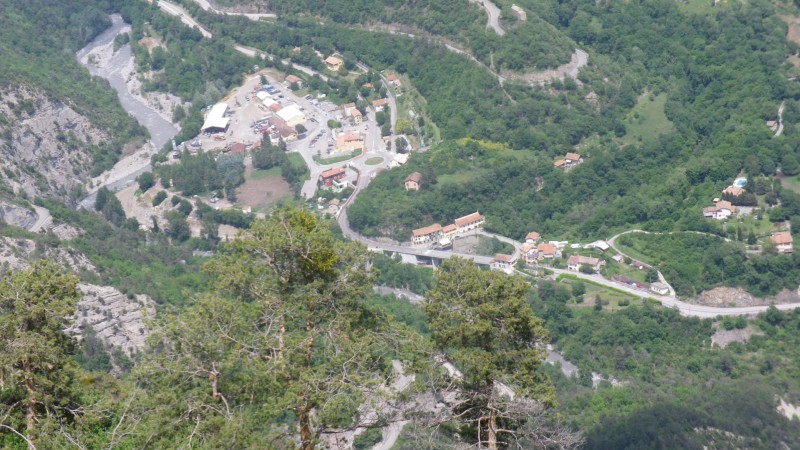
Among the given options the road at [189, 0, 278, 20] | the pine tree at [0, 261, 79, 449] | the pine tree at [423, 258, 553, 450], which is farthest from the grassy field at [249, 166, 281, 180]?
the pine tree at [423, 258, 553, 450]

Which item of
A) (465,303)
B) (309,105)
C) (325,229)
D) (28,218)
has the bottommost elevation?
(309,105)

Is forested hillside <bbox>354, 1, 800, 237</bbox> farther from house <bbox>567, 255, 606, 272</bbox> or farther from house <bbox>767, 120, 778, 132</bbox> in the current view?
house <bbox>567, 255, 606, 272</bbox>

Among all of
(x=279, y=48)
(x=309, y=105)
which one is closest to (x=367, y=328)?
(x=309, y=105)

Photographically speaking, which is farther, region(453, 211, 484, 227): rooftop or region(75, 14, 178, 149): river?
region(75, 14, 178, 149): river

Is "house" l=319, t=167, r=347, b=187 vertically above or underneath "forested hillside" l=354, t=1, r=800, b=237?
underneath

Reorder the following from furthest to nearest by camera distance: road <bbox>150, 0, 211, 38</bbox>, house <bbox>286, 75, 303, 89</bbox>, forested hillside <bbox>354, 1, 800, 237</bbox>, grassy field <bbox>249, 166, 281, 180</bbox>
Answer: road <bbox>150, 0, 211, 38</bbox>, house <bbox>286, 75, 303, 89</bbox>, grassy field <bbox>249, 166, 281, 180</bbox>, forested hillside <bbox>354, 1, 800, 237</bbox>

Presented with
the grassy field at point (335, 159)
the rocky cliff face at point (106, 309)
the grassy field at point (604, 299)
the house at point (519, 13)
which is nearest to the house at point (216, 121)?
the grassy field at point (335, 159)

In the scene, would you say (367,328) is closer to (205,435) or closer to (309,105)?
(205,435)
